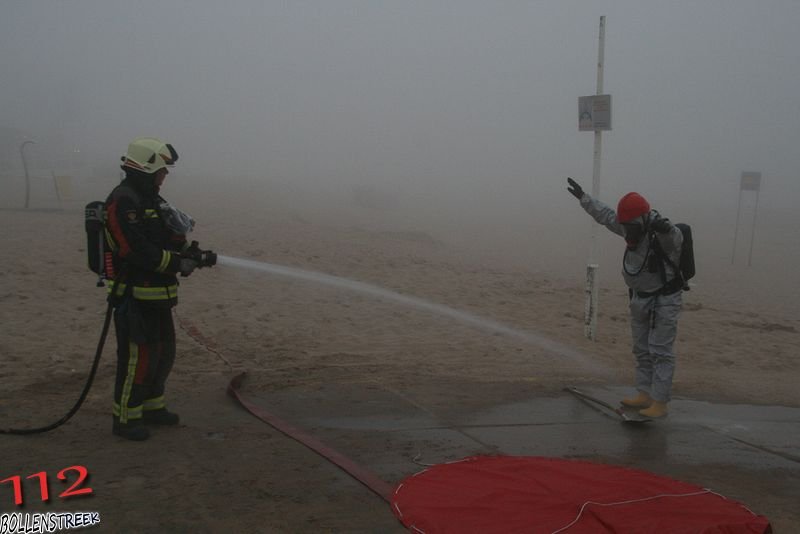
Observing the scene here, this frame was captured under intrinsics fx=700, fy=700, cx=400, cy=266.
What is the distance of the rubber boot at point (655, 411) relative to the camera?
20.2ft

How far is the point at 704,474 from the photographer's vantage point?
16.3 ft

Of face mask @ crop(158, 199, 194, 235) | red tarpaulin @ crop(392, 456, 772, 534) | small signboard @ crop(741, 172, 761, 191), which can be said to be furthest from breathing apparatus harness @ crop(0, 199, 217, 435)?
small signboard @ crop(741, 172, 761, 191)

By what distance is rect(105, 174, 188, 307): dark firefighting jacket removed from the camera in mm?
4898

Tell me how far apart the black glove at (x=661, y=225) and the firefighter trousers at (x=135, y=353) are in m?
4.09

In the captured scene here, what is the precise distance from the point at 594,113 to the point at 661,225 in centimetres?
408

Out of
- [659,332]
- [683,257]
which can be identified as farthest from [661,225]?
[659,332]

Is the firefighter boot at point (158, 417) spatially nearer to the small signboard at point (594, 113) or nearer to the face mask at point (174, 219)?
the face mask at point (174, 219)

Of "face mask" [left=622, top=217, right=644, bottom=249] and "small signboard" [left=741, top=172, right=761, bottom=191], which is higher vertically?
"face mask" [left=622, top=217, right=644, bottom=249]

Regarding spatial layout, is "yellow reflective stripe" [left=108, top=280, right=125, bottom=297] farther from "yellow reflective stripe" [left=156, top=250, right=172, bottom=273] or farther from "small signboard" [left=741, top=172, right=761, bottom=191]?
"small signboard" [left=741, top=172, right=761, bottom=191]

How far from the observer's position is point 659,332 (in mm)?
6191

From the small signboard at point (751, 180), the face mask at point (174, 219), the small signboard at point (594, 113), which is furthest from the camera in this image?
the small signboard at point (751, 180)

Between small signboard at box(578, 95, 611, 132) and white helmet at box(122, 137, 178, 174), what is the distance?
20.4 ft

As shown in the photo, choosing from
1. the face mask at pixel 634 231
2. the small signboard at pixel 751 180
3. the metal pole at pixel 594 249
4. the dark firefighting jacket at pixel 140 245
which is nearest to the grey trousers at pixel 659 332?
the face mask at pixel 634 231

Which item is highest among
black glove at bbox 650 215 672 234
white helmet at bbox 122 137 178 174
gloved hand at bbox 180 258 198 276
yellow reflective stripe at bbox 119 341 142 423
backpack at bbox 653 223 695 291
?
white helmet at bbox 122 137 178 174
